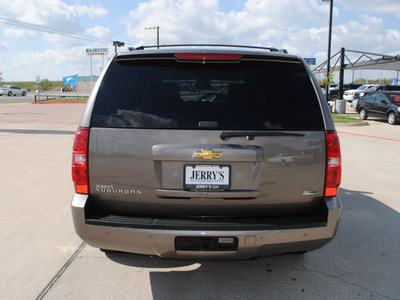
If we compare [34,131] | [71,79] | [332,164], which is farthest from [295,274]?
[71,79]

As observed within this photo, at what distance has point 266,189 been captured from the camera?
2.55 metres

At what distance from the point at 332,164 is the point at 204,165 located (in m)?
1.00

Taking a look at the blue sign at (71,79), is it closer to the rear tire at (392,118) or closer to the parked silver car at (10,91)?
the parked silver car at (10,91)

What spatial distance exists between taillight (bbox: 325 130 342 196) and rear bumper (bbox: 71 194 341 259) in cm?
11

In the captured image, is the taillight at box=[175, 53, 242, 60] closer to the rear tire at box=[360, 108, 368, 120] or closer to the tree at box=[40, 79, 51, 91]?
the rear tire at box=[360, 108, 368, 120]

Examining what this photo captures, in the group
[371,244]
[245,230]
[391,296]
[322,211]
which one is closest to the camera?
[245,230]

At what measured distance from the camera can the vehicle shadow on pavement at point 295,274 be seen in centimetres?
292

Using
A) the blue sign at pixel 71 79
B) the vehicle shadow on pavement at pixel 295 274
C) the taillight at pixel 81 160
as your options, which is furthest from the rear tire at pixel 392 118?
the blue sign at pixel 71 79

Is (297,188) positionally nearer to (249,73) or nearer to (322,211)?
(322,211)

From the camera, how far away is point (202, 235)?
8.02 feet

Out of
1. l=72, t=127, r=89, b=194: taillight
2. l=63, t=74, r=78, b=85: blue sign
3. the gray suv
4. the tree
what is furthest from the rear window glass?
the tree

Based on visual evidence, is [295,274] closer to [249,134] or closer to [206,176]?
[206,176]

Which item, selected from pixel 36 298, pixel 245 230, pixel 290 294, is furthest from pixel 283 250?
pixel 36 298

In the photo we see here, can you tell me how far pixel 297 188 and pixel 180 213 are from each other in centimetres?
91
